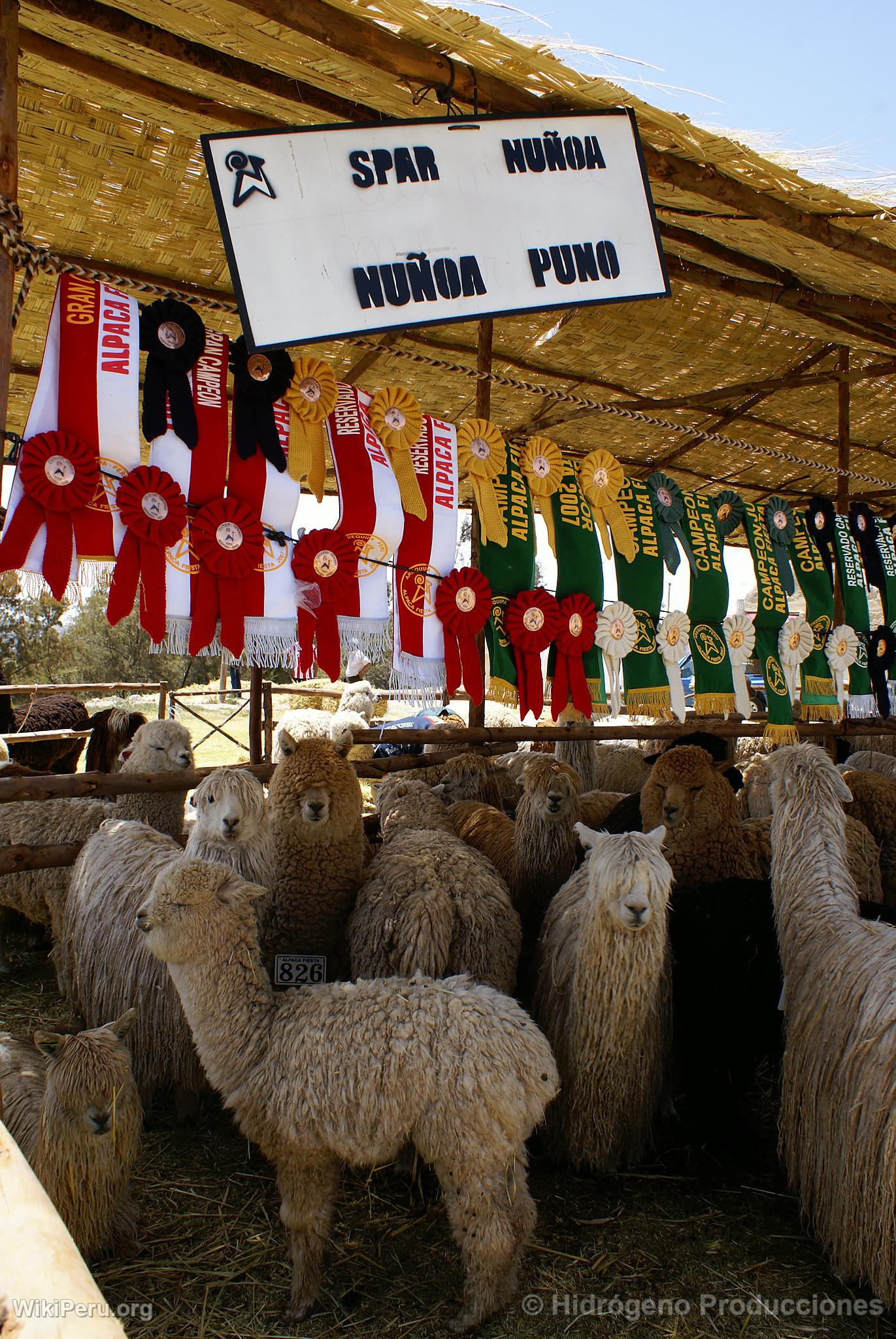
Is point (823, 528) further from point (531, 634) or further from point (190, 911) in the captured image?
point (190, 911)

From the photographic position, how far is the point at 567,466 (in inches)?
175

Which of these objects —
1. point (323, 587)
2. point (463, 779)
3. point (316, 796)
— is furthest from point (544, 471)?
point (316, 796)

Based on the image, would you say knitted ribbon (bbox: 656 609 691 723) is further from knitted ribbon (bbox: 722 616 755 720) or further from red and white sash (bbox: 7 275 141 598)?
red and white sash (bbox: 7 275 141 598)

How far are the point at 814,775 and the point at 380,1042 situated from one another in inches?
70.5

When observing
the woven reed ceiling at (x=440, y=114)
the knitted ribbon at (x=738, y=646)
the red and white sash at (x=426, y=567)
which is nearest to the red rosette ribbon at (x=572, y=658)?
the red and white sash at (x=426, y=567)

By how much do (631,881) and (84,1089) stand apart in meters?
1.65

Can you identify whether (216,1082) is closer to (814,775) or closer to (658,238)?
(814,775)

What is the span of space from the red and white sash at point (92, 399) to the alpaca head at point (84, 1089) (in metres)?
1.46

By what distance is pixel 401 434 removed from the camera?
381 centimetres

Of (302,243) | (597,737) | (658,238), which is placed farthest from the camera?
(597,737)

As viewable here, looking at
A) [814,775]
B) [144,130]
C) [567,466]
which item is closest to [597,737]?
[567,466]

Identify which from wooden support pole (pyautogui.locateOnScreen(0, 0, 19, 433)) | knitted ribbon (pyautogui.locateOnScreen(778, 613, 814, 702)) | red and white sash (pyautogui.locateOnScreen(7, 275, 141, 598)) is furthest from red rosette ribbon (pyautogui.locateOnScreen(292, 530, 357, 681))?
knitted ribbon (pyautogui.locateOnScreen(778, 613, 814, 702))

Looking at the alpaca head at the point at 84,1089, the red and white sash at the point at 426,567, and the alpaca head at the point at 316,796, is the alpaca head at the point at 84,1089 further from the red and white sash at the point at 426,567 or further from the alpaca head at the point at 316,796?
the red and white sash at the point at 426,567

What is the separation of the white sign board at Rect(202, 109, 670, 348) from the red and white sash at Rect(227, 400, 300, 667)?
719 mm
